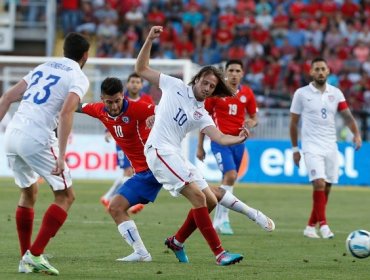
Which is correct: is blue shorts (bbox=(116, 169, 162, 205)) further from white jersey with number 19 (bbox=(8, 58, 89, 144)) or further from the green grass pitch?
white jersey with number 19 (bbox=(8, 58, 89, 144))

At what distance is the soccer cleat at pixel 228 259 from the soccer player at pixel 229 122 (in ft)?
13.5

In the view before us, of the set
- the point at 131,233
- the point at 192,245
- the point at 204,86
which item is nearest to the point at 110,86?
the point at 204,86

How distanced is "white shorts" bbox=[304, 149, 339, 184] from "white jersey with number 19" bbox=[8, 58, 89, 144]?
5.80m

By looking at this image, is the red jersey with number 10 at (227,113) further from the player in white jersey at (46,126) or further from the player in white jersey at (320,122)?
the player in white jersey at (46,126)

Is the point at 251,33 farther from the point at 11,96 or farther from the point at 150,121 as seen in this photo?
the point at 11,96

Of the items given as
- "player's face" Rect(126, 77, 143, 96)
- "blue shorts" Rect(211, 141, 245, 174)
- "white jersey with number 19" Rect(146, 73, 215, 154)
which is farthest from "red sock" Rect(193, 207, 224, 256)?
"player's face" Rect(126, 77, 143, 96)

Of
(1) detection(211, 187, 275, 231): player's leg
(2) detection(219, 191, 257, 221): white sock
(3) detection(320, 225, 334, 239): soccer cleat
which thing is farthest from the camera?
(3) detection(320, 225, 334, 239): soccer cleat

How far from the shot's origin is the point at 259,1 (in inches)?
1358

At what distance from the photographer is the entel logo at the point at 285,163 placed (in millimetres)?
26438

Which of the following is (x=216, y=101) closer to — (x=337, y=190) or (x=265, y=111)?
(x=337, y=190)

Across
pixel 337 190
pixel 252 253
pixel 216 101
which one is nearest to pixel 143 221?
pixel 216 101

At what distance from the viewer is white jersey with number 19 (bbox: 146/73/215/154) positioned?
11.1 m

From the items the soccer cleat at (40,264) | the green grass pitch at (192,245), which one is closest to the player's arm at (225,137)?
the green grass pitch at (192,245)

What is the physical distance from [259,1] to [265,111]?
25.4 ft
